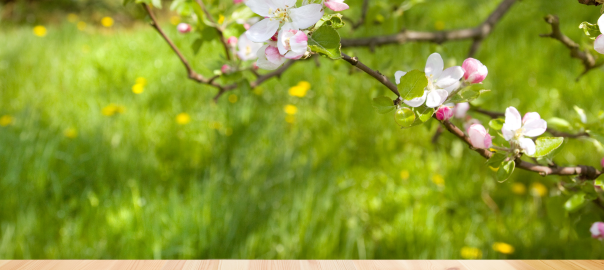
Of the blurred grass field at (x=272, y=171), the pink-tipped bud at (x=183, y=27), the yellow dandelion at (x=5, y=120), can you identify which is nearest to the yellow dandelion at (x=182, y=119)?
the blurred grass field at (x=272, y=171)

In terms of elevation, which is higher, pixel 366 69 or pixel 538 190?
pixel 366 69

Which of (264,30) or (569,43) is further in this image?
(569,43)

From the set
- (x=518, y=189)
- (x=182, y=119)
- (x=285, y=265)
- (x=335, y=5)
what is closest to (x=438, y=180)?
(x=518, y=189)

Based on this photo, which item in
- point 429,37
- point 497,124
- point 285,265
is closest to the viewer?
point 497,124

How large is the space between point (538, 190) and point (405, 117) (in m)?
1.37

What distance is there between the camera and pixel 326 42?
498 millimetres

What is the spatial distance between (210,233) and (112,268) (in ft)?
1.78

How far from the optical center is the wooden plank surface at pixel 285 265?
82cm

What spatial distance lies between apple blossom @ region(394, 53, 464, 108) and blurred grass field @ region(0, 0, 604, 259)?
0.51 m

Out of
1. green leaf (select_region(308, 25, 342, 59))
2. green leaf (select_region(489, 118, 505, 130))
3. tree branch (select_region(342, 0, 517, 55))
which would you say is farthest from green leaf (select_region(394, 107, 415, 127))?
tree branch (select_region(342, 0, 517, 55))

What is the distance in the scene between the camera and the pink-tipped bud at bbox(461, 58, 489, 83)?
583 millimetres

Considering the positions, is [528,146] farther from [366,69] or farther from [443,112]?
[366,69]

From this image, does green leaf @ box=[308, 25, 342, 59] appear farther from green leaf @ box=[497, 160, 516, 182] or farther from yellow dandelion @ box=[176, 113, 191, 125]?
yellow dandelion @ box=[176, 113, 191, 125]

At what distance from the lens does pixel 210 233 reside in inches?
53.6
